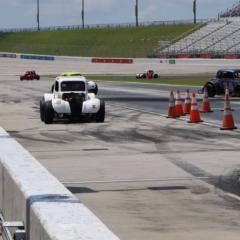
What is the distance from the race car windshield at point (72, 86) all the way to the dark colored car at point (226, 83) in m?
13.4

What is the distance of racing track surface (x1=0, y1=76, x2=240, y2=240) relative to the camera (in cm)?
851

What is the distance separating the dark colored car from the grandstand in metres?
52.5

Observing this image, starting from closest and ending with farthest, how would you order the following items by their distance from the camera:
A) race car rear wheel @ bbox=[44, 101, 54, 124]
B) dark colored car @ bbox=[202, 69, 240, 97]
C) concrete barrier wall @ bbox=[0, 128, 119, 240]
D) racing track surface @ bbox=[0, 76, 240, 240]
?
concrete barrier wall @ bbox=[0, 128, 119, 240]
racing track surface @ bbox=[0, 76, 240, 240]
race car rear wheel @ bbox=[44, 101, 54, 124]
dark colored car @ bbox=[202, 69, 240, 97]

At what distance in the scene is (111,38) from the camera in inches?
4879

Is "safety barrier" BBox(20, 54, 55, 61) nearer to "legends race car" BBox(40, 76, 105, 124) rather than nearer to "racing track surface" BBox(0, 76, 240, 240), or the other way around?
"racing track surface" BBox(0, 76, 240, 240)

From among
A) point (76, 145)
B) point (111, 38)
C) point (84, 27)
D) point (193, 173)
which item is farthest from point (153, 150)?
point (84, 27)

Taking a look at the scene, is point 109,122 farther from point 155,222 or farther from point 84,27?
point 84,27

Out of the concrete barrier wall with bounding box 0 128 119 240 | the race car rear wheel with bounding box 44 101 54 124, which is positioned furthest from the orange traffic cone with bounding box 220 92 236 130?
the concrete barrier wall with bounding box 0 128 119 240

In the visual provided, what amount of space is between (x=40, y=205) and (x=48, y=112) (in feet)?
55.6

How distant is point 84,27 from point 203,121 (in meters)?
127

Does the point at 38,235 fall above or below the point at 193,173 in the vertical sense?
above

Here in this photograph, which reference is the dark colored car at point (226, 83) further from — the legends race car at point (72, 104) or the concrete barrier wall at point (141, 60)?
the concrete barrier wall at point (141, 60)

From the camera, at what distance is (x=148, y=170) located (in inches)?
507

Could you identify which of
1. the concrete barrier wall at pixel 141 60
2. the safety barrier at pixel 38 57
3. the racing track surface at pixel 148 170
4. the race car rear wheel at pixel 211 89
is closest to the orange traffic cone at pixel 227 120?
the racing track surface at pixel 148 170
